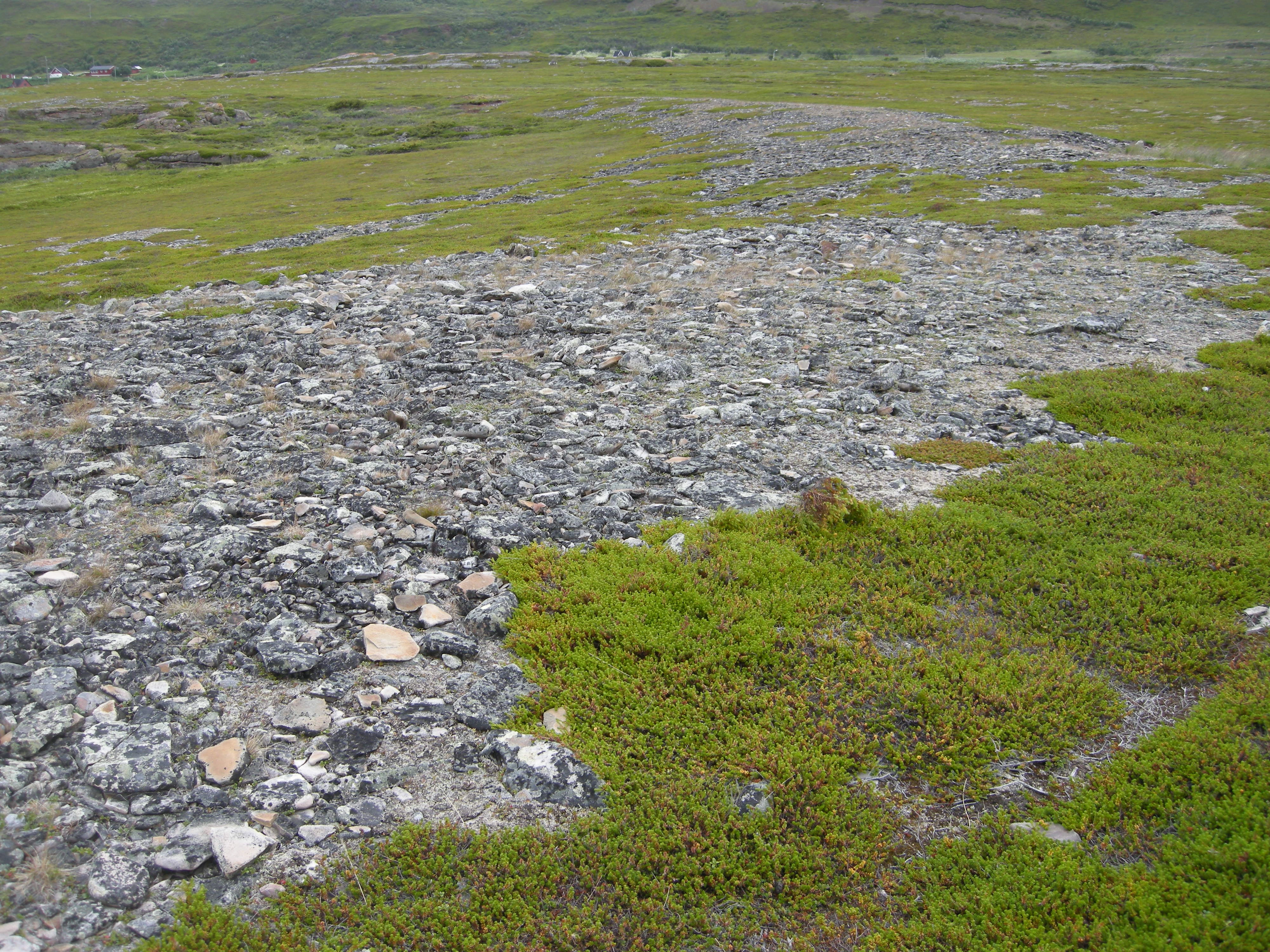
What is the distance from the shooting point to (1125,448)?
1203cm

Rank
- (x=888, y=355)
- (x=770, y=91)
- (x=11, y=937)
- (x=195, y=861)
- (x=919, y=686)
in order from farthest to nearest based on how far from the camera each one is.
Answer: (x=770, y=91), (x=888, y=355), (x=919, y=686), (x=195, y=861), (x=11, y=937)

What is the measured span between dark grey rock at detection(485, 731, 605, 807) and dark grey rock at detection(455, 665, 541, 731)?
12.7 inches

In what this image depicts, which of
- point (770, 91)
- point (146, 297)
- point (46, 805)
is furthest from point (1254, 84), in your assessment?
point (46, 805)

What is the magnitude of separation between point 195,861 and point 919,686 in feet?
21.6

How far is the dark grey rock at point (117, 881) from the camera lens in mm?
5391

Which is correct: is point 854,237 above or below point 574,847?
above

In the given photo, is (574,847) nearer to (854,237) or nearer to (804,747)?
(804,747)

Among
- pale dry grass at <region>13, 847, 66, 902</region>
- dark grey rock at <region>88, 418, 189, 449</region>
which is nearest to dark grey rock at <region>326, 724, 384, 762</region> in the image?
pale dry grass at <region>13, 847, 66, 902</region>

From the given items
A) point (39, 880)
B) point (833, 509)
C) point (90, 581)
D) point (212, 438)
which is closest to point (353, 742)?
point (39, 880)

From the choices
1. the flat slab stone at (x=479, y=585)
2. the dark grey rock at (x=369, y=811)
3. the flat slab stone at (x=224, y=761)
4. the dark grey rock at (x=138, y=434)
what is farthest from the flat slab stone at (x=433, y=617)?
the dark grey rock at (x=138, y=434)

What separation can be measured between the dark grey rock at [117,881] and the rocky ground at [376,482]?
0.02m

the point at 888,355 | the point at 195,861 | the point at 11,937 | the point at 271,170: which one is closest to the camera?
the point at 11,937

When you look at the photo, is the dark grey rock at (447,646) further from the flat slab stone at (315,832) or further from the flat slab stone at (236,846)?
the flat slab stone at (236,846)

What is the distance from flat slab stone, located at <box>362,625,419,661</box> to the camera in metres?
8.04
